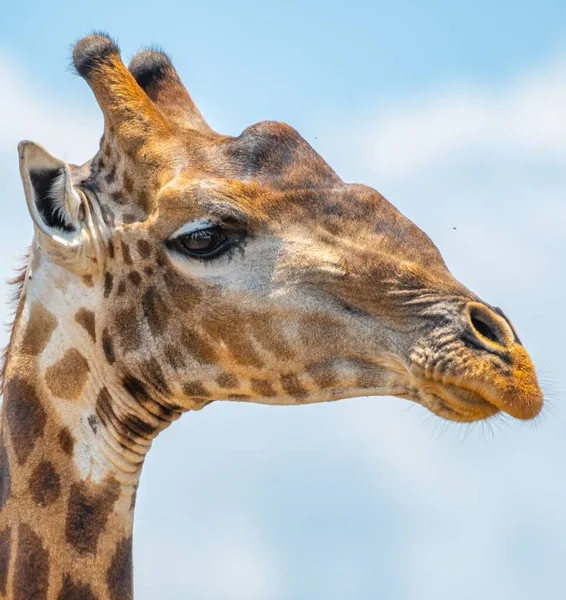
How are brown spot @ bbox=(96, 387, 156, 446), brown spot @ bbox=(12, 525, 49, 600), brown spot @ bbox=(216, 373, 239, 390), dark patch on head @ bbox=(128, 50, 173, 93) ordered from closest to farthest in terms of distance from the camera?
brown spot @ bbox=(12, 525, 49, 600)
brown spot @ bbox=(216, 373, 239, 390)
brown spot @ bbox=(96, 387, 156, 446)
dark patch on head @ bbox=(128, 50, 173, 93)

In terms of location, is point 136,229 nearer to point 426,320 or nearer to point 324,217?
point 324,217

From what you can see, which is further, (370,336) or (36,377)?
(36,377)

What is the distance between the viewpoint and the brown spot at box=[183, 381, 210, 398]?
25.9 feet

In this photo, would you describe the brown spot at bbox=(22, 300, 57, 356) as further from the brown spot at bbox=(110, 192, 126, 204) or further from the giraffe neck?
the brown spot at bbox=(110, 192, 126, 204)

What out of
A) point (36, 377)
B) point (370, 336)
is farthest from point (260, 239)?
point (36, 377)

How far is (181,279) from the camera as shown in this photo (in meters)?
7.84

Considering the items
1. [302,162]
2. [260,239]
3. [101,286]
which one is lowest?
[101,286]

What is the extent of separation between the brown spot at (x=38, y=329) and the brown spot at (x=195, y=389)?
99cm

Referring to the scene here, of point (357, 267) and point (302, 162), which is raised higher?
point (302, 162)

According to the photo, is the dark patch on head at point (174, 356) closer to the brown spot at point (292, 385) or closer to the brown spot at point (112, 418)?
the brown spot at point (112, 418)

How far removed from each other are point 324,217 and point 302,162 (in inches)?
17.9

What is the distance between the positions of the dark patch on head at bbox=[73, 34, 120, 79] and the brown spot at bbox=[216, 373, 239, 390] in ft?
7.46

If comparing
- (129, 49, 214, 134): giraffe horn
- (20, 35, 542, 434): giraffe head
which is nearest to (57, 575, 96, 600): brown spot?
(20, 35, 542, 434): giraffe head

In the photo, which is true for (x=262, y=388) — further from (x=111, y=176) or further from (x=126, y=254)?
(x=111, y=176)
